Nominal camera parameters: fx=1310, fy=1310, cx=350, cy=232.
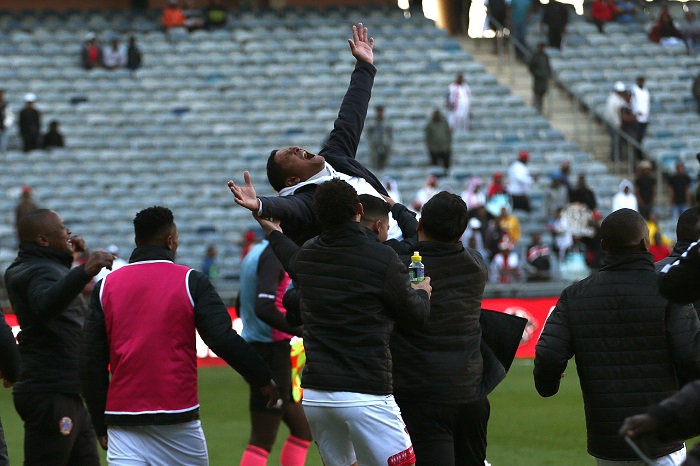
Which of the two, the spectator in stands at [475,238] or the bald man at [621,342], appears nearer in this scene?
the bald man at [621,342]

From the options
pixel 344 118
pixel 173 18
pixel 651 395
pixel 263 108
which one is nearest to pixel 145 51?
pixel 173 18

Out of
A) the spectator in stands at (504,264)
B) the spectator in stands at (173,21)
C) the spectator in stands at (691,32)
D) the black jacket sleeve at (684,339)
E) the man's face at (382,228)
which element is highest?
the spectator in stands at (173,21)

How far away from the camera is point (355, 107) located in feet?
25.2

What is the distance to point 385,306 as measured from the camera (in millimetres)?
6223

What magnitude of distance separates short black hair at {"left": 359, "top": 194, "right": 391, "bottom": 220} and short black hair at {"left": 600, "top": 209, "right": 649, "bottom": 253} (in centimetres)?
113

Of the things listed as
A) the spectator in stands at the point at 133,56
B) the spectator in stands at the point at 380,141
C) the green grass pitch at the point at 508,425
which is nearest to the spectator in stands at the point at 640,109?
the spectator in stands at the point at 380,141

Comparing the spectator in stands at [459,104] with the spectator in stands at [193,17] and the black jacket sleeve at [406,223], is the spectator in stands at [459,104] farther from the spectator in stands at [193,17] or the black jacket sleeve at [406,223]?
the black jacket sleeve at [406,223]

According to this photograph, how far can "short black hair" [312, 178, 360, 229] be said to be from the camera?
623 centimetres

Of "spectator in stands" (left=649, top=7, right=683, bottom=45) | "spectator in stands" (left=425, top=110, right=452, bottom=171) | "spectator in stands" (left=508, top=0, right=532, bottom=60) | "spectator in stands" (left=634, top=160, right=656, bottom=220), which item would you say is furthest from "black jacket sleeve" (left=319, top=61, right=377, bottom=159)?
"spectator in stands" (left=649, top=7, right=683, bottom=45)

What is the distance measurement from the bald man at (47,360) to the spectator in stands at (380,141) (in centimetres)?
1844

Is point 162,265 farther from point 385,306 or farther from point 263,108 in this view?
point 263,108

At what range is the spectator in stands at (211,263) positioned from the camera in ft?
71.2

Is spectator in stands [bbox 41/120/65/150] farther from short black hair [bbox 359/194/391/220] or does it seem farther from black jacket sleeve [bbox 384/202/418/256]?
short black hair [bbox 359/194/391/220]

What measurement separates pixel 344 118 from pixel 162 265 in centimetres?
153
